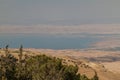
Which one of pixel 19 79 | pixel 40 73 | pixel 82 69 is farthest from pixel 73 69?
pixel 82 69

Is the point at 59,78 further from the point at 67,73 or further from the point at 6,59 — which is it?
the point at 6,59

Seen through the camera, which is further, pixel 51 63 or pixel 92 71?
pixel 92 71

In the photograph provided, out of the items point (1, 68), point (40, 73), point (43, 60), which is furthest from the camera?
point (43, 60)

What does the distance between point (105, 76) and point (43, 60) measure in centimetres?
5493

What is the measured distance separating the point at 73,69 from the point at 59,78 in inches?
553

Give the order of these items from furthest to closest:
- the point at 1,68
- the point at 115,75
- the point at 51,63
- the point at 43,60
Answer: the point at 115,75
the point at 43,60
the point at 51,63
the point at 1,68

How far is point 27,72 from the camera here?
74.9 m

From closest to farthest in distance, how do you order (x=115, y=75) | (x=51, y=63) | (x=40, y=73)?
(x=40, y=73)
(x=51, y=63)
(x=115, y=75)

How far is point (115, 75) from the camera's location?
152 meters

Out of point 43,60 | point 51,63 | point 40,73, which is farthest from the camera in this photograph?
point 43,60

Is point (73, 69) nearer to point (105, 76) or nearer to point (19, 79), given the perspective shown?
point (19, 79)

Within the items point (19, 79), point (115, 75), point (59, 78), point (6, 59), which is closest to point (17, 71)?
point (19, 79)

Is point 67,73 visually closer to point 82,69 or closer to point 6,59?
point 6,59

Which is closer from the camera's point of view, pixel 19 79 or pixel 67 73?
pixel 19 79
